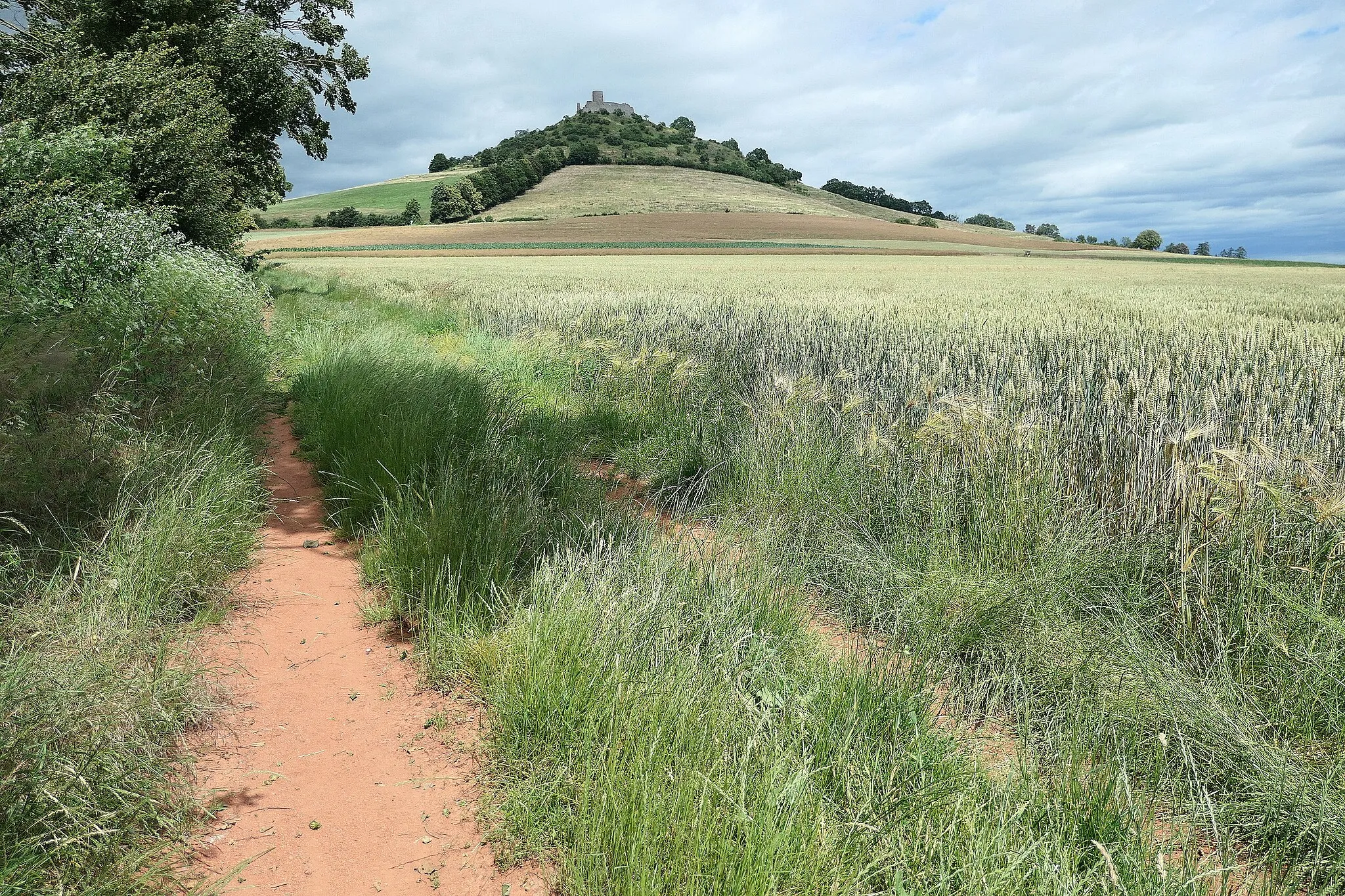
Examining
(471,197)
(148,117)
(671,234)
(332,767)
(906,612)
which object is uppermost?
(471,197)

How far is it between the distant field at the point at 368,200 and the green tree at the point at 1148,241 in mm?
80948

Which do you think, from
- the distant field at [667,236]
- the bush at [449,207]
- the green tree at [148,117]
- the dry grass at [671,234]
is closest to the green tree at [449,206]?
the bush at [449,207]

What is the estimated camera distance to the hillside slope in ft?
255

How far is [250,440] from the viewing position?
593cm

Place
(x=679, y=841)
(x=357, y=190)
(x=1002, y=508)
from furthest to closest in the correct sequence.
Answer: (x=357, y=190), (x=1002, y=508), (x=679, y=841)

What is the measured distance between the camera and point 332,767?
266cm

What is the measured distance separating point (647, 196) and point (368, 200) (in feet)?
126

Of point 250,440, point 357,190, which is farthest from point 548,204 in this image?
point 250,440

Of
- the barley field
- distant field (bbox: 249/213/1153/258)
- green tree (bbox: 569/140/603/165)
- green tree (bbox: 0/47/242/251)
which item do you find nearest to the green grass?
distant field (bbox: 249/213/1153/258)

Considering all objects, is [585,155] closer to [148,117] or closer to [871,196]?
[871,196]

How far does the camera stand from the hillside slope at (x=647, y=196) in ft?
255

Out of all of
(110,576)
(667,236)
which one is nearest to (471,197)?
(667,236)

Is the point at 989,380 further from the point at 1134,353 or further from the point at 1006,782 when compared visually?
the point at 1006,782

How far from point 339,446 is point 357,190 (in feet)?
368
